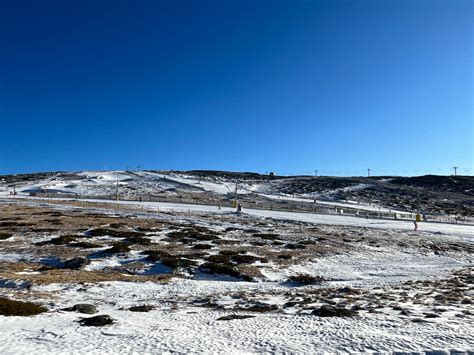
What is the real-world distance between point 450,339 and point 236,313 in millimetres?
6017

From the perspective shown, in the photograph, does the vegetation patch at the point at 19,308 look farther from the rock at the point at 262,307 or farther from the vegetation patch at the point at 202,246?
the vegetation patch at the point at 202,246

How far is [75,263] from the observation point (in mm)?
21469

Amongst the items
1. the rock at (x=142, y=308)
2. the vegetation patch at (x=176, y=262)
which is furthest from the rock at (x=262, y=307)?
the vegetation patch at (x=176, y=262)

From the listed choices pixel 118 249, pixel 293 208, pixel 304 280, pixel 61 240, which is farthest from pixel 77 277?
Result: pixel 293 208

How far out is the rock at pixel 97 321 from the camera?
10.9 metres

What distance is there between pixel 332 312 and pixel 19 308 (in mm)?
9411

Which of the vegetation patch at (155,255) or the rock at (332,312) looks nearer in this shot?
the rock at (332,312)

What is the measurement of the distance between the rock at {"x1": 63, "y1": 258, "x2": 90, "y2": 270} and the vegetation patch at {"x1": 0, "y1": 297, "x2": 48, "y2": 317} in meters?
8.58

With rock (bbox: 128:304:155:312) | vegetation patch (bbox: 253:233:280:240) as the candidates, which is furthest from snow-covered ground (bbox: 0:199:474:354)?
vegetation patch (bbox: 253:233:280:240)

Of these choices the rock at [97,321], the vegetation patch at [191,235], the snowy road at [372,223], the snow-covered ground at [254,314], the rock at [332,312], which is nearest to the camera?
the snow-covered ground at [254,314]

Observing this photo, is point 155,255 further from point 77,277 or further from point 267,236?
point 267,236

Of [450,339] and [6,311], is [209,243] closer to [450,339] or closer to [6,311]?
[6,311]

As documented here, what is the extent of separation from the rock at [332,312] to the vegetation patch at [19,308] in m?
8.40

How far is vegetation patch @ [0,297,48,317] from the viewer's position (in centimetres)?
1172
